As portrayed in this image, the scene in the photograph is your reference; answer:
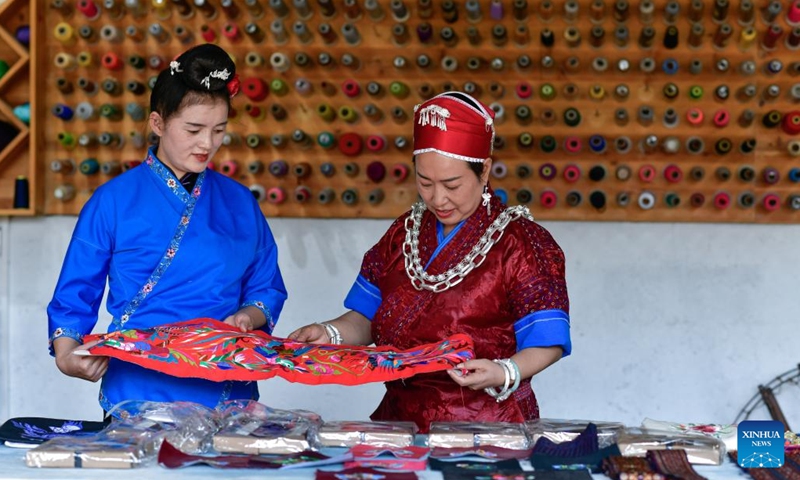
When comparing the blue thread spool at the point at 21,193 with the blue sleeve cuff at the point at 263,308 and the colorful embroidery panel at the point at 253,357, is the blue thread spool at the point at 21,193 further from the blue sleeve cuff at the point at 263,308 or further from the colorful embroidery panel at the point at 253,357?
the colorful embroidery panel at the point at 253,357

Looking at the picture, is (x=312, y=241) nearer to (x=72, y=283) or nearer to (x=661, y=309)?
(x=661, y=309)

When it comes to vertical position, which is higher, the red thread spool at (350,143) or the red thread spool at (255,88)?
the red thread spool at (255,88)

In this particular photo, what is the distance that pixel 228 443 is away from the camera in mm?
2031

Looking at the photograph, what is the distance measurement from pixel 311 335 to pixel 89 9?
8.01 feet

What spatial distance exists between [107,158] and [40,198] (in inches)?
14.5

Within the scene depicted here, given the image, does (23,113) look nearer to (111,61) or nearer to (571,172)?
(111,61)

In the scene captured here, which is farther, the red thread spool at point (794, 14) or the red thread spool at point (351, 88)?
the red thread spool at point (351, 88)

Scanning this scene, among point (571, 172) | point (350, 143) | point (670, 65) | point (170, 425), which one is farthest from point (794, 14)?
point (170, 425)

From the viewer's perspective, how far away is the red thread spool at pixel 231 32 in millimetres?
4352

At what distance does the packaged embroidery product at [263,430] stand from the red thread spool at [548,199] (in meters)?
2.26

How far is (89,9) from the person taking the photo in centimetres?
439

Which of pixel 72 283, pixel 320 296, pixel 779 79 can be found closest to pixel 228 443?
pixel 72 283

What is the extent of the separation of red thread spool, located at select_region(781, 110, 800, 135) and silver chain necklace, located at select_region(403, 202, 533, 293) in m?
2.03

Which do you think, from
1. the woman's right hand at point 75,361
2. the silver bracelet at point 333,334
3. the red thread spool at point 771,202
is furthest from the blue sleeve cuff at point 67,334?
the red thread spool at point 771,202
